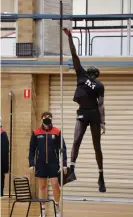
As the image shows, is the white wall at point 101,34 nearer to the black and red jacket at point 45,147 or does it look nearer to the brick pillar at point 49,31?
the brick pillar at point 49,31

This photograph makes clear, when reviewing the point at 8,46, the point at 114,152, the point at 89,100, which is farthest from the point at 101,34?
the point at 89,100

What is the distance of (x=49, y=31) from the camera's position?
628 inches

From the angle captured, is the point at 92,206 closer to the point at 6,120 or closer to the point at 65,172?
the point at 6,120

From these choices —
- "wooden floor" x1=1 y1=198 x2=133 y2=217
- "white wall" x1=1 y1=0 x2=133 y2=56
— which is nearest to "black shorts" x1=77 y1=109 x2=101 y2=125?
"wooden floor" x1=1 y1=198 x2=133 y2=217

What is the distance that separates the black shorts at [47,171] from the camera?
492 inches

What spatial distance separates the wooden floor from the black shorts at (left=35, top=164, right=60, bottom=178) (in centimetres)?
146

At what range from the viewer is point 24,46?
16.0 metres

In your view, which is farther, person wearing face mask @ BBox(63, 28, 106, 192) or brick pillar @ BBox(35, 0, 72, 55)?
brick pillar @ BBox(35, 0, 72, 55)

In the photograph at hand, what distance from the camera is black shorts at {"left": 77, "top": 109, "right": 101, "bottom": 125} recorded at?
10.1 meters

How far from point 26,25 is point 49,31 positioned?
0.59m

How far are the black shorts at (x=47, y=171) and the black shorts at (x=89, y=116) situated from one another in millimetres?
2551

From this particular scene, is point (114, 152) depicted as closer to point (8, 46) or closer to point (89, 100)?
point (8, 46)

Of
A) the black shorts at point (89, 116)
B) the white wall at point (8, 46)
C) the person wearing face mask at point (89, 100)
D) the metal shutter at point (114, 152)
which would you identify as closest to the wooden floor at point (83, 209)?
the metal shutter at point (114, 152)

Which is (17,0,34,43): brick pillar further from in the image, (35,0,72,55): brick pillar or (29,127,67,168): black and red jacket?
(29,127,67,168): black and red jacket
